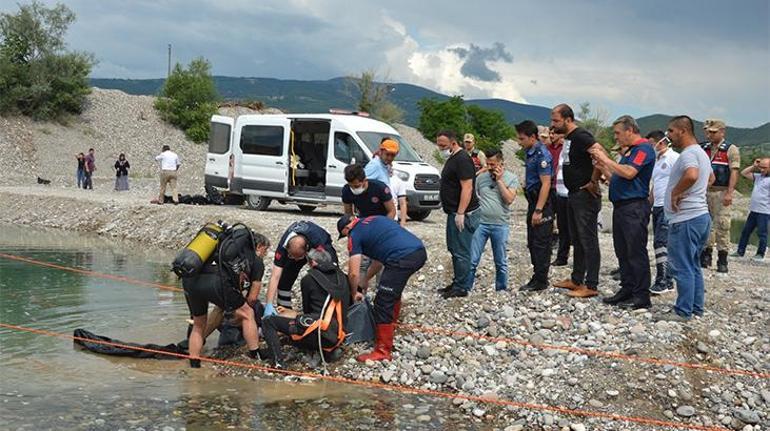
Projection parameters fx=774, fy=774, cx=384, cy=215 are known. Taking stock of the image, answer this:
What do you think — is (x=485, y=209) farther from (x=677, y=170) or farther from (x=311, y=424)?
(x=311, y=424)

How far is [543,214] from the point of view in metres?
8.89

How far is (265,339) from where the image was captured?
7902 millimetres

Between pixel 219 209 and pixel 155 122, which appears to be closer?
pixel 219 209

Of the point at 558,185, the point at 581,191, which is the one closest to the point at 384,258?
the point at 581,191

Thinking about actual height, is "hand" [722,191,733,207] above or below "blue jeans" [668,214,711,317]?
above

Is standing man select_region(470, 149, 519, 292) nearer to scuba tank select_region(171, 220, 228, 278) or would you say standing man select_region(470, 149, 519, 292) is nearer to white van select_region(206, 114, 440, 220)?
scuba tank select_region(171, 220, 228, 278)

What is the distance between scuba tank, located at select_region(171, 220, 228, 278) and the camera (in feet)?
23.8

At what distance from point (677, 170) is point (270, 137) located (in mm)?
12597

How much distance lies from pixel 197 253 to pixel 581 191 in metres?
4.15

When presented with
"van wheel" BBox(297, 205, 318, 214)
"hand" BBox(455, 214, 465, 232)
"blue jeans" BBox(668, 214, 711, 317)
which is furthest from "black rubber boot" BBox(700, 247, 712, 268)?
"van wheel" BBox(297, 205, 318, 214)

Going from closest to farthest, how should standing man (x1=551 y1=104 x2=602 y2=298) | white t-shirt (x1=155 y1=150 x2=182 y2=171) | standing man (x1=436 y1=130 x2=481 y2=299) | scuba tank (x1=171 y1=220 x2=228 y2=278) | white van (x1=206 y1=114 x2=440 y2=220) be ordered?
scuba tank (x1=171 y1=220 x2=228 y2=278) → standing man (x1=551 y1=104 x2=602 y2=298) → standing man (x1=436 y1=130 x2=481 y2=299) → white van (x1=206 y1=114 x2=440 y2=220) → white t-shirt (x1=155 y1=150 x2=182 y2=171)

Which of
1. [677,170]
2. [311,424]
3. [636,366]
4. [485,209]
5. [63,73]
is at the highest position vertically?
[63,73]

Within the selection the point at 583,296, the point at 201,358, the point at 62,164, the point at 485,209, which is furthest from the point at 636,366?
the point at 62,164

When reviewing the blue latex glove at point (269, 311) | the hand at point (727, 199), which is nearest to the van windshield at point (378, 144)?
the hand at point (727, 199)
